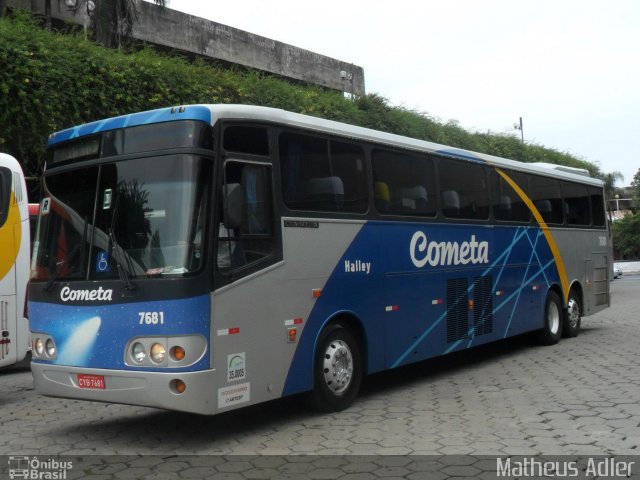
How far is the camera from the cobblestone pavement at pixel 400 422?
6.40 metres

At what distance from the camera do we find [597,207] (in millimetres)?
15750

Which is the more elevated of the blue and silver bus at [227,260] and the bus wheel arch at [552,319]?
the blue and silver bus at [227,260]

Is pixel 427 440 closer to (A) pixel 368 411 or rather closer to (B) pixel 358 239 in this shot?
(A) pixel 368 411

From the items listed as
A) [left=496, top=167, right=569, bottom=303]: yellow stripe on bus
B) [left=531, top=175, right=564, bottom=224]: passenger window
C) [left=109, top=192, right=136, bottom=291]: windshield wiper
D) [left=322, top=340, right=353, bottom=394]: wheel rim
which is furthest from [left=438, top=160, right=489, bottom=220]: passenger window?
[left=109, top=192, right=136, bottom=291]: windshield wiper

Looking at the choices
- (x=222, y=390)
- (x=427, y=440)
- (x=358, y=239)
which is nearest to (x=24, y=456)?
(x=222, y=390)

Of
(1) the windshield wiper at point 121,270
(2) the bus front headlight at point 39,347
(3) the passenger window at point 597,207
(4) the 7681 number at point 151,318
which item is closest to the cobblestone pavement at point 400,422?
(2) the bus front headlight at point 39,347

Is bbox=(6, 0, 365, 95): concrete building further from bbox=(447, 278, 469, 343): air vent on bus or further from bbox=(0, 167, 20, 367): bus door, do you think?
bbox=(447, 278, 469, 343): air vent on bus

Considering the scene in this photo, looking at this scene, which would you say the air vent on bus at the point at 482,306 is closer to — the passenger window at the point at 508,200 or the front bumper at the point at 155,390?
the passenger window at the point at 508,200

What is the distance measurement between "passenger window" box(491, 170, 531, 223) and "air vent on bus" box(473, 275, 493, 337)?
45.8 inches

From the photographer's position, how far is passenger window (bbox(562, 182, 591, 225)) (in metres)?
14.3

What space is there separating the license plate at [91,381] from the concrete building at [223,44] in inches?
830

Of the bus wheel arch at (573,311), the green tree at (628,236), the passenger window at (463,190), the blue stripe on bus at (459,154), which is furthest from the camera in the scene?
the green tree at (628,236)

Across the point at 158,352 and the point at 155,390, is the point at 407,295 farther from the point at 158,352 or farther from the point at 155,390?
the point at 155,390

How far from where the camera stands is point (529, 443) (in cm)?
636
